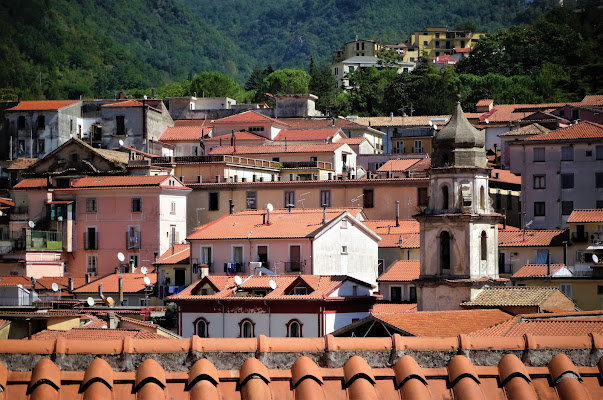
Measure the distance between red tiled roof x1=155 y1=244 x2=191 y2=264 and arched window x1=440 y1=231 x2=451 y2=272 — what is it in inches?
970

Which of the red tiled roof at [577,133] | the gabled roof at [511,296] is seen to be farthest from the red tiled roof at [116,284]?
the gabled roof at [511,296]

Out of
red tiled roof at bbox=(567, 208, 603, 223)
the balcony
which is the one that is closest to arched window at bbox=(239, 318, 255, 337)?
red tiled roof at bbox=(567, 208, 603, 223)

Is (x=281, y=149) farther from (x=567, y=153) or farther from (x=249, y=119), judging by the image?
(x=567, y=153)

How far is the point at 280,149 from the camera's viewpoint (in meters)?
107

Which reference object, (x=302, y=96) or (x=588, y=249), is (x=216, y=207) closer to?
(x=588, y=249)

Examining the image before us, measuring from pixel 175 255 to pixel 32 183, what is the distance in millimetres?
19992

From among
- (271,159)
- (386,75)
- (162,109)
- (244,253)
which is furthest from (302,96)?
(244,253)

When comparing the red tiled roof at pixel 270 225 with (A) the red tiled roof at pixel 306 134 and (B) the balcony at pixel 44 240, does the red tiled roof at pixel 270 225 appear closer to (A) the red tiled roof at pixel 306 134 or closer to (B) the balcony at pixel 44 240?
(B) the balcony at pixel 44 240

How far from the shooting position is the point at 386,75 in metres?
176

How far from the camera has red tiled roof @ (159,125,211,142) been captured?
378ft

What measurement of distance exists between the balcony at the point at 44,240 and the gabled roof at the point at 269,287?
24570 millimetres

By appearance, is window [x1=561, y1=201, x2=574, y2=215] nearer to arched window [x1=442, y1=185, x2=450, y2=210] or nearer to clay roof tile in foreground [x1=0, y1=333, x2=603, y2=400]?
arched window [x1=442, y1=185, x2=450, y2=210]

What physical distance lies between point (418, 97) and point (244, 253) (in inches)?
3094

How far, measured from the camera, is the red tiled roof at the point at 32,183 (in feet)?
316
